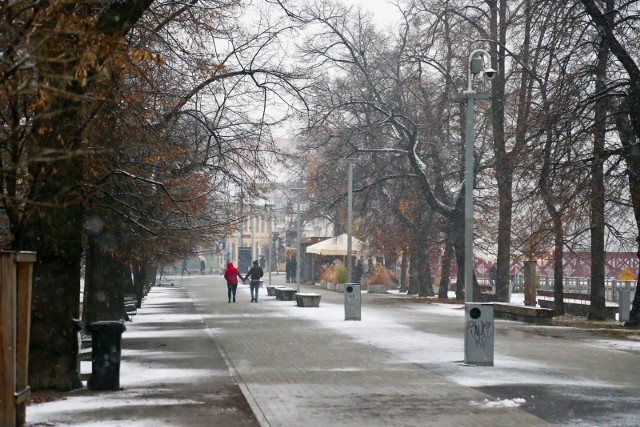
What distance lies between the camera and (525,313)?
32062mm

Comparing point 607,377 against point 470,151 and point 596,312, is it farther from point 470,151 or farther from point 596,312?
point 596,312

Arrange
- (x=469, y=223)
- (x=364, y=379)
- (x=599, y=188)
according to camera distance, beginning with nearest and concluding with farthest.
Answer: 1. (x=364, y=379)
2. (x=469, y=223)
3. (x=599, y=188)

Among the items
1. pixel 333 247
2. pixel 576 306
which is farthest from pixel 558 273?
pixel 333 247

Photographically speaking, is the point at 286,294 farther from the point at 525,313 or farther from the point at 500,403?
the point at 500,403

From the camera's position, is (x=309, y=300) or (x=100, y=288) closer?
(x=100, y=288)

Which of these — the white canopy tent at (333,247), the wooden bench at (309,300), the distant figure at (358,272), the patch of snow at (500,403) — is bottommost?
the patch of snow at (500,403)

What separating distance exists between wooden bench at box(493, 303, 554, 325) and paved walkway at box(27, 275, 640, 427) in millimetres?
1888

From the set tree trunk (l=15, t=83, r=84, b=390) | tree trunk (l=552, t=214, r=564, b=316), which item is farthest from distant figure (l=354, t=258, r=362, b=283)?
tree trunk (l=15, t=83, r=84, b=390)

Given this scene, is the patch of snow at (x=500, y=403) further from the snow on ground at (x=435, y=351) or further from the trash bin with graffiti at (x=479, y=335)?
the trash bin with graffiti at (x=479, y=335)

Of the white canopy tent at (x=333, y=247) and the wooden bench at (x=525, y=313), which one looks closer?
the wooden bench at (x=525, y=313)

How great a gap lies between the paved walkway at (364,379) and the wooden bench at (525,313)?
6.20 ft

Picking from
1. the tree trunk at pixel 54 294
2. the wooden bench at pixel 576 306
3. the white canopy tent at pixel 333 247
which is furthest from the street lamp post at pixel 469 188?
the white canopy tent at pixel 333 247

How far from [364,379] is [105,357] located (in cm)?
376

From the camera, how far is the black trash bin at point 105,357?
1488 cm
